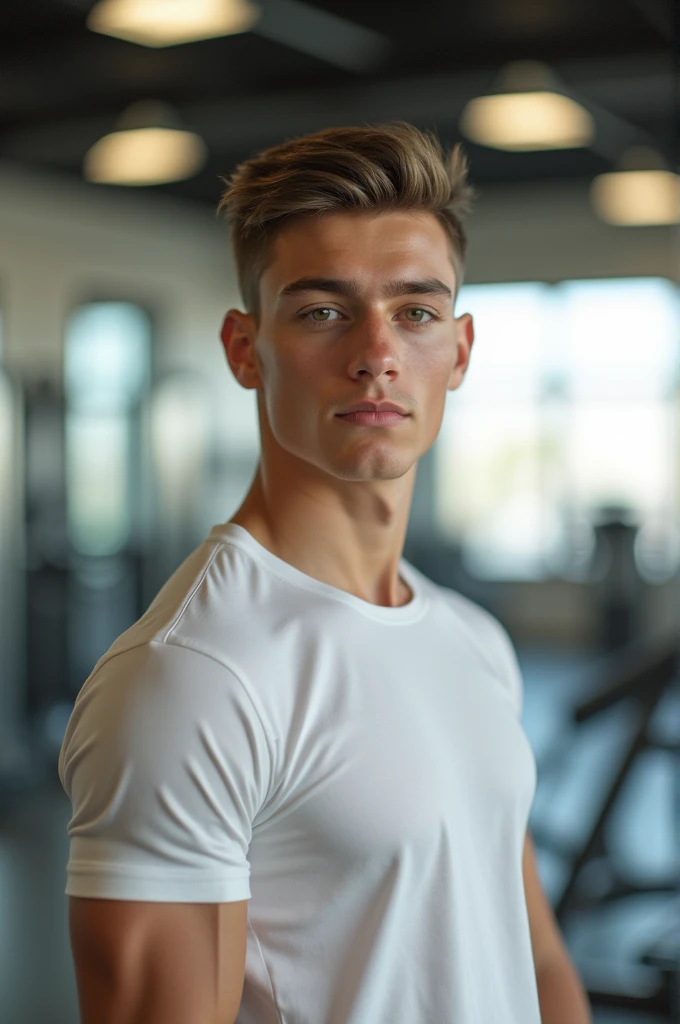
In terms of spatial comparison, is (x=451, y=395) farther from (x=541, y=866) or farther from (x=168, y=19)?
(x=168, y=19)

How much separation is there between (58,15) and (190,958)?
869 millimetres

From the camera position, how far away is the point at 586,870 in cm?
298

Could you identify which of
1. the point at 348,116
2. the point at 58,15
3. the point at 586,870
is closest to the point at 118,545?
the point at 348,116

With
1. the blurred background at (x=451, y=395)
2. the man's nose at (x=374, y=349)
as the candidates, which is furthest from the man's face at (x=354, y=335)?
the blurred background at (x=451, y=395)

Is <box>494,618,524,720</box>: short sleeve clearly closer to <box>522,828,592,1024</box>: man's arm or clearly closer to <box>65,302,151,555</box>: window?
<box>522,828,592,1024</box>: man's arm

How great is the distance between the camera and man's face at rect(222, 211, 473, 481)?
0.96 m

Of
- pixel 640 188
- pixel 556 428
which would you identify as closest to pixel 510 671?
pixel 640 188

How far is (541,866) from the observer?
145 inches

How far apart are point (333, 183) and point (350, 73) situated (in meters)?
4.16

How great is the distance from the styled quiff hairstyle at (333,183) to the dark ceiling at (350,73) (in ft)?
0.99

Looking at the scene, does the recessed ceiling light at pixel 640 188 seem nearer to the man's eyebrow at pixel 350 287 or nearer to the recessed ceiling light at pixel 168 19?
the recessed ceiling light at pixel 168 19

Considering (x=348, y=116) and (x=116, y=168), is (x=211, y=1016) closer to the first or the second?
(x=116, y=168)

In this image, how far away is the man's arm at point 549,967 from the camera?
1.15 metres

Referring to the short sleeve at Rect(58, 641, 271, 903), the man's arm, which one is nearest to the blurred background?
the man's arm
